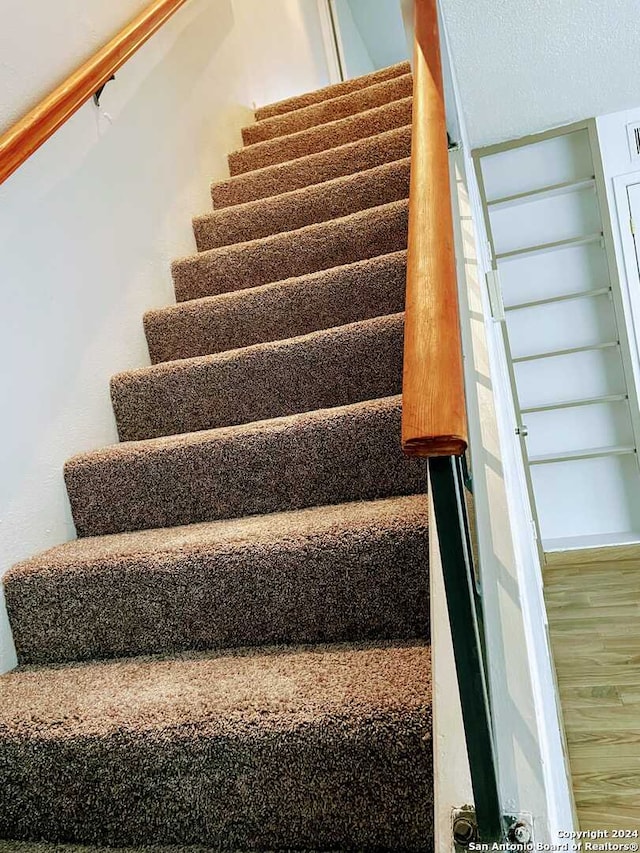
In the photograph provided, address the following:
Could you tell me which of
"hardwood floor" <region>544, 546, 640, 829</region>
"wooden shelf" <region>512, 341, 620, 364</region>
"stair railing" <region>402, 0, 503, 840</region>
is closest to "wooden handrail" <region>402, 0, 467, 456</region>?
"stair railing" <region>402, 0, 503, 840</region>

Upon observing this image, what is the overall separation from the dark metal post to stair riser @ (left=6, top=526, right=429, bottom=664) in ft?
1.84

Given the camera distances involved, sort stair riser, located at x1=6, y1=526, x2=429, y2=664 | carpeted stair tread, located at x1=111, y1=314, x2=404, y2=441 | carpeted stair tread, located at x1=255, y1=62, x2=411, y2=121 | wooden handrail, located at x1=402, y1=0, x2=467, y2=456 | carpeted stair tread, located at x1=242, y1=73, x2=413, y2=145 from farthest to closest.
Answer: carpeted stair tread, located at x1=255, y1=62, x2=411, y2=121, carpeted stair tread, located at x1=242, y1=73, x2=413, y2=145, carpeted stair tread, located at x1=111, y1=314, x2=404, y2=441, stair riser, located at x1=6, y1=526, x2=429, y2=664, wooden handrail, located at x1=402, y1=0, x2=467, y2=456

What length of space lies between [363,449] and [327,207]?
49.0 inches

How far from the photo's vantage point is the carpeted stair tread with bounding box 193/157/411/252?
221 cm

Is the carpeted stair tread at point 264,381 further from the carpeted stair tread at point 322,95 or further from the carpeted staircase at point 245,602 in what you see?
the carpeted stair tread at point 322,95

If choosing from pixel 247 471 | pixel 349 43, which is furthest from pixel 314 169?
pixel 349 43

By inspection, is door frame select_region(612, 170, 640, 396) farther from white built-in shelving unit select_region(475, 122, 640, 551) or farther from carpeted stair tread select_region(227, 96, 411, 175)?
carpeted stair tread select_region(227, 96, 411, 175)

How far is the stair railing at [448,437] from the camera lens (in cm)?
49

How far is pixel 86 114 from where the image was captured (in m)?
1.89

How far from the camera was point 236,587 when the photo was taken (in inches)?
49.1

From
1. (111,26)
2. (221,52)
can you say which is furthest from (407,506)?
(221,52)

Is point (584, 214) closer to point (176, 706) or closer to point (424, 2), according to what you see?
point (424, 2)

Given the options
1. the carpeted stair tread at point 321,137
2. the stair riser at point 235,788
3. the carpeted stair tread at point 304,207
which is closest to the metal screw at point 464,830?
the stair riser at point 235,788

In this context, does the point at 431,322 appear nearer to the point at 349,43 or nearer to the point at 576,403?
the point at 576,403
